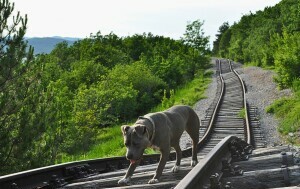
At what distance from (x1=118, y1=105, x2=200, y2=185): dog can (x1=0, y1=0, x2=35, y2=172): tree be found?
7.64 meters

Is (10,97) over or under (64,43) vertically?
under

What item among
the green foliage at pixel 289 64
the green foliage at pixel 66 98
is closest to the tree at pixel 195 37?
the green foliage at pixel 66 98

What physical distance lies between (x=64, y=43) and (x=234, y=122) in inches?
1980

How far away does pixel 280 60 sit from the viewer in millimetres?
21422

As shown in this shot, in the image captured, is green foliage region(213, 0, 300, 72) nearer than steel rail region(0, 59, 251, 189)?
No

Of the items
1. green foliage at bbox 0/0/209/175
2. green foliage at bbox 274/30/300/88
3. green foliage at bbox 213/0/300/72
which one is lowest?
green foliage at bbox 0/0/209/175

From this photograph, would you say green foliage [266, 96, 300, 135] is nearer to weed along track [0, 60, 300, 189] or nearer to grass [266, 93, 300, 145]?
grass [266, 93, 300, 145]

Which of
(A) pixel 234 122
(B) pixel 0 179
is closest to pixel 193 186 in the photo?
(B) pixel 0 179

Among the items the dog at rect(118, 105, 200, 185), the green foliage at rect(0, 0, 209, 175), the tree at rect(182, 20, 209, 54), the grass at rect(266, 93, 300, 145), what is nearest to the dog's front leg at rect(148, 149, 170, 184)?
the dog at rect(118, 105, 200, 185)

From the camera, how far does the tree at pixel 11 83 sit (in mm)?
12047

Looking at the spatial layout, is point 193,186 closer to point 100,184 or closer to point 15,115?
point 100,184

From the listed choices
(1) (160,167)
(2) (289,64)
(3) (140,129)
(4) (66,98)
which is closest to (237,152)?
(1) (160,167)

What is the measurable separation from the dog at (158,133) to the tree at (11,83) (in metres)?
7.64

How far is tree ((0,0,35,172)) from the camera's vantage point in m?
12.0
